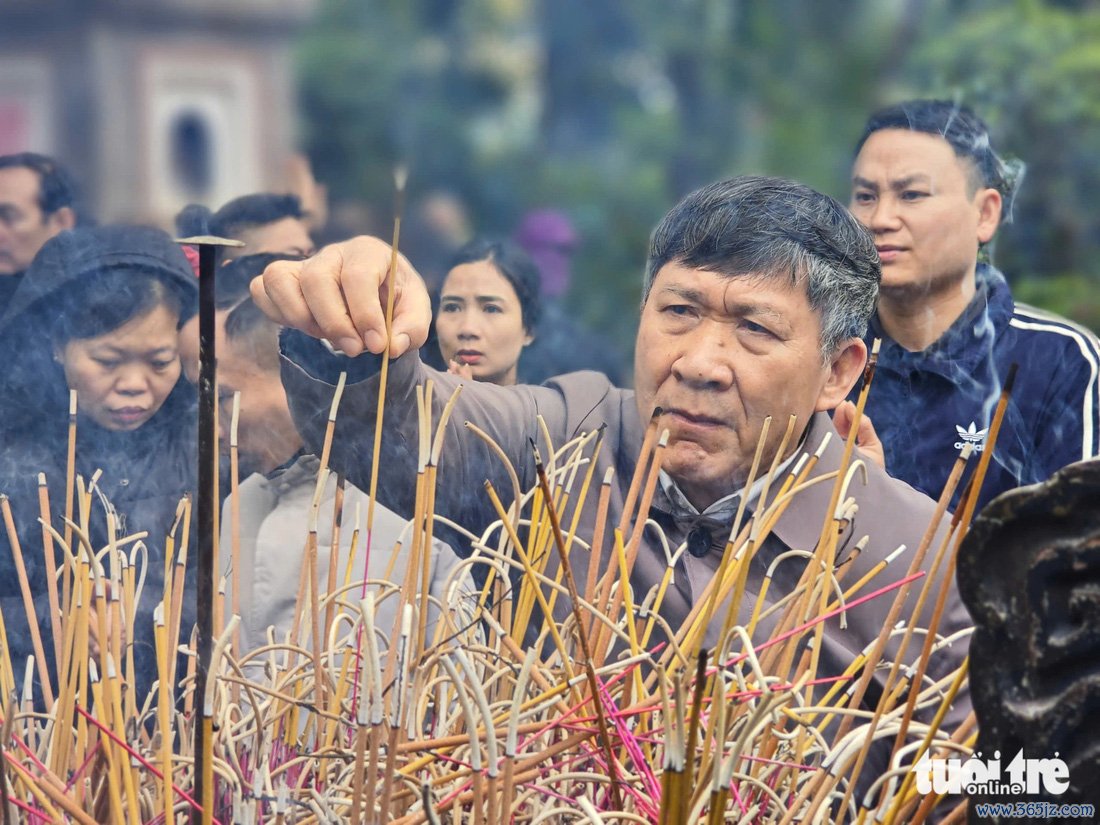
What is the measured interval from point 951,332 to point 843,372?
32.3 inches

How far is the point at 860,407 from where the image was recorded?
52.5 inches

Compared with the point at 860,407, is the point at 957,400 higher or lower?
lower

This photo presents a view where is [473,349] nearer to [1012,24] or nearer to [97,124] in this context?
[1012,24]

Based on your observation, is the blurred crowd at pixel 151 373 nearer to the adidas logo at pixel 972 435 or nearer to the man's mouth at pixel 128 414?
the man's mouth at pixel 128 414

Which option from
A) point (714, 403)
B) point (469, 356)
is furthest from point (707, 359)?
point (469, 356)

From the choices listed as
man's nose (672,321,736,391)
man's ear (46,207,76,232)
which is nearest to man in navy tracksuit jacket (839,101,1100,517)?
man's nose (672,321,736,391)

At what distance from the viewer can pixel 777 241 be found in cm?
199

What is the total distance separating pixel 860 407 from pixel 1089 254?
21.2 ft

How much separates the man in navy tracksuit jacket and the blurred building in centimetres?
1274

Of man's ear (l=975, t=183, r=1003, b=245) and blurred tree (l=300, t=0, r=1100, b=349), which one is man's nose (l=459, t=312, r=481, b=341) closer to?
man's ear (l=975, t=183, r=1003, b=245)

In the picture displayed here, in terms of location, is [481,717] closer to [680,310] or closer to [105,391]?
[680,310]

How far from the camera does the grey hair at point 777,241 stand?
199 centimetres

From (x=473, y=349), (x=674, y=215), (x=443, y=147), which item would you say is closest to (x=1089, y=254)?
(x=473, y=349)

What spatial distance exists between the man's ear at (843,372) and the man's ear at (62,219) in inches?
76.9
